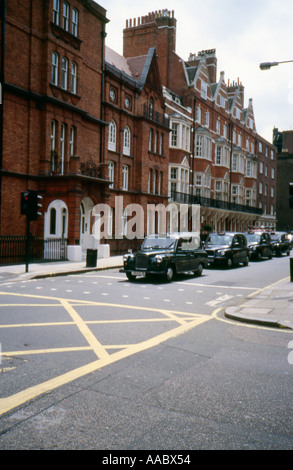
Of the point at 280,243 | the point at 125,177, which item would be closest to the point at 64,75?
the point at 125,177

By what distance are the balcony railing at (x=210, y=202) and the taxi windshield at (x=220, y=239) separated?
50.6 ft

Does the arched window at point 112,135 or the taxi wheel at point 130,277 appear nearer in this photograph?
the taxi wheel at point 130,277

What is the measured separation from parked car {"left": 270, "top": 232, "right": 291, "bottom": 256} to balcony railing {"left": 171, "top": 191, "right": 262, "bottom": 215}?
361 inches

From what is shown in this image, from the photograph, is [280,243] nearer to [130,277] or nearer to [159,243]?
[159,243]

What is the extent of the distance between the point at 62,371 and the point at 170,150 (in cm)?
3384

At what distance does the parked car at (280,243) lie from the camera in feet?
100

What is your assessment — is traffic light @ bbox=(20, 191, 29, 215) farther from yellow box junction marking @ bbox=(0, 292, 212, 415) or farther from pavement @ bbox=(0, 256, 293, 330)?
yellow box junction marking @ bbox=(0, 292, 212, 415)

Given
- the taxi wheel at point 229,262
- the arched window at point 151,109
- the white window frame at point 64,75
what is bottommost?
the taxi wheel at point 229,262

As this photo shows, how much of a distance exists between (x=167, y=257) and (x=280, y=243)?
18.2 m

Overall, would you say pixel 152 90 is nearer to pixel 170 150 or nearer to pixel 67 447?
pixel 170 150

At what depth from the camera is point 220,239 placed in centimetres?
2189

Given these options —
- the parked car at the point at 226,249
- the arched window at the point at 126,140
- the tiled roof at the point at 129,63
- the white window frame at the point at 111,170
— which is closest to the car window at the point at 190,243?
the parked car at the point at 226,249

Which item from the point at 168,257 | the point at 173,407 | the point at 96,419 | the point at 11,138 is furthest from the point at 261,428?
the point at 11,138

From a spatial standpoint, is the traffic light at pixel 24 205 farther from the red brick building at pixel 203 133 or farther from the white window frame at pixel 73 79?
the red brick building at pixel 203 133
